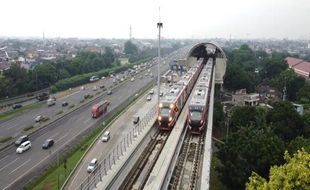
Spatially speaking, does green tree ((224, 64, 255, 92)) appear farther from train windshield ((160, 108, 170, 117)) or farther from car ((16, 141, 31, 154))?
car ((16, 141, 31, 154))

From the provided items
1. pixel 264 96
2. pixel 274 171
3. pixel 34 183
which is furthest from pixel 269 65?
pixel 274 171

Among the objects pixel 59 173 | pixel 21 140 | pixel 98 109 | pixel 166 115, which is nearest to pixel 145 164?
pixel 166 115

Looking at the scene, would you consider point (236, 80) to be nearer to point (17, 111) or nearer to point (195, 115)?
point (17, 111)

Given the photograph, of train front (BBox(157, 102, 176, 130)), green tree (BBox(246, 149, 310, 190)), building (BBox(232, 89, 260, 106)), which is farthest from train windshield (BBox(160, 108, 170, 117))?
building (BBox(232, 89, 260, 106))

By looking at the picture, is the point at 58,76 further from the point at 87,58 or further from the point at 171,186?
the point at 171,186

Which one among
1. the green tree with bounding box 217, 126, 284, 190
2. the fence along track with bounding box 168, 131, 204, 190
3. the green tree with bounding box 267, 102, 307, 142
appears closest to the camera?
the fence along track with bounding box 168, 131, 204, 190

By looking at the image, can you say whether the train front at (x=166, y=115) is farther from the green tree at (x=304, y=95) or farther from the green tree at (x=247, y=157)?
the green tree at (x=304, y=95)
